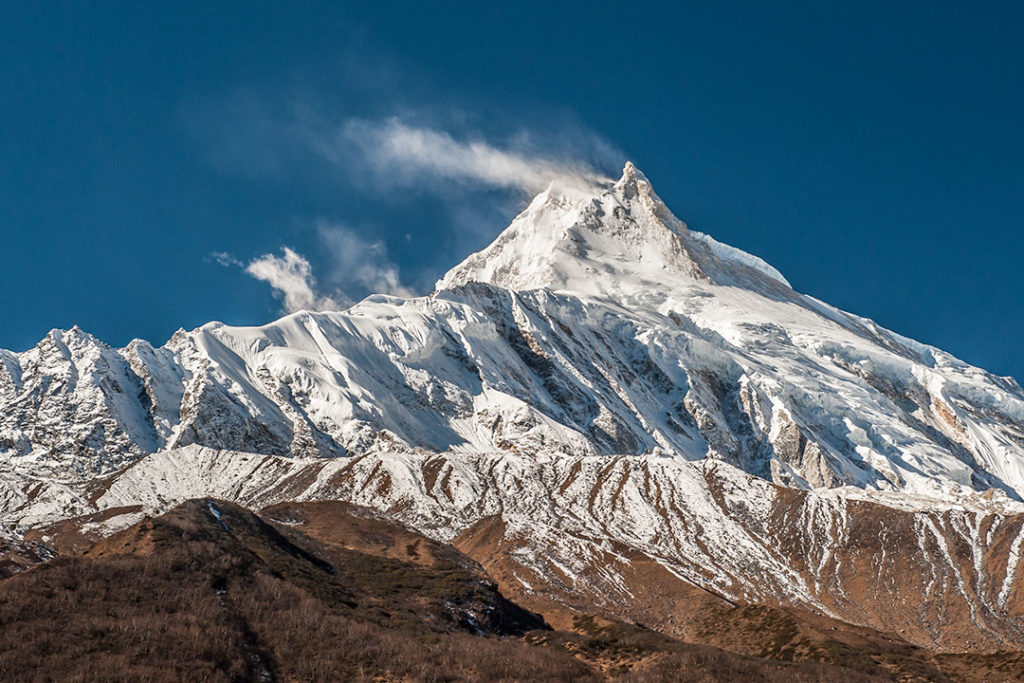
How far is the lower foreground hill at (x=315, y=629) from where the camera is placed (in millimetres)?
45062

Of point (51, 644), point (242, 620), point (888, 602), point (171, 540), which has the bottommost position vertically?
point (51, 644)

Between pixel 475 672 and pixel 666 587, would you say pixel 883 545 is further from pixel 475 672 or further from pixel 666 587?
pixel 475 672

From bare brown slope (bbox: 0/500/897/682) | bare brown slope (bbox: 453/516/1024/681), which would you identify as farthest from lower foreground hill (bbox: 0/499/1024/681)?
bare brown slope (bbox: 453/516/1024/681)

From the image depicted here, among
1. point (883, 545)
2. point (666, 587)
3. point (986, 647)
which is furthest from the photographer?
point (883, 545)

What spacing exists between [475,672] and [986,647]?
91.9 metres

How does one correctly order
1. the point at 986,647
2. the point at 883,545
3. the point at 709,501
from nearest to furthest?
the point at 986,647
the point at 883,545
the point at 709,501

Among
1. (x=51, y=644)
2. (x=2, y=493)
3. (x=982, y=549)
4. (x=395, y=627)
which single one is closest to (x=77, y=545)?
(x=2, y=493)

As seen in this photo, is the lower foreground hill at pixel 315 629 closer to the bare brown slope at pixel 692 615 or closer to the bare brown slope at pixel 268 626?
the bare brown slope at pixel 268 626

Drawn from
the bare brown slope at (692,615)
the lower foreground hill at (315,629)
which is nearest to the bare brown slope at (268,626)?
the lower foreground hill at (315,629)

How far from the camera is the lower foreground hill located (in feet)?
148

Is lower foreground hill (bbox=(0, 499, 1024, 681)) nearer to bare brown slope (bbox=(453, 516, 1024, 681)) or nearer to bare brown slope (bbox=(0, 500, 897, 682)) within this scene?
bare brown slope (bbox=(0, 500, 897, 682))

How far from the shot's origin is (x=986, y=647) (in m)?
117

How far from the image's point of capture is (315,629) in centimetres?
5306

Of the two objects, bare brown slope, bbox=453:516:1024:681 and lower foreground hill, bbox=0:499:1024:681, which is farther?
bare brown slope, bbox=453:516:1024:681
